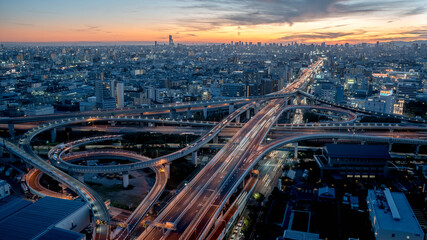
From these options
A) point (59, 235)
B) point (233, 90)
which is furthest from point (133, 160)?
point (233, 90)

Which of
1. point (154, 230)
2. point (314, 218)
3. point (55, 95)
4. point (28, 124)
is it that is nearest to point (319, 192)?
point (314, 218)

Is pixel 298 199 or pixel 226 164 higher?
pixel 226 164

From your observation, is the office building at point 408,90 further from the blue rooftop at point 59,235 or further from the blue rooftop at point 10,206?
the blue rooftop at point 10,206

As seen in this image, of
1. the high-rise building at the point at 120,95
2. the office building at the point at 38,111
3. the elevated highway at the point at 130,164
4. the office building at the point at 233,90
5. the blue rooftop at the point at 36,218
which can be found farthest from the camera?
the office building at the point at 233,90

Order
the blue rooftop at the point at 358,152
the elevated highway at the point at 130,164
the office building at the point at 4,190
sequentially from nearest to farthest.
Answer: the office building at the point at 4,190, the elevated highway at the point at 130,164, the blue rooftop at the point at 358,152

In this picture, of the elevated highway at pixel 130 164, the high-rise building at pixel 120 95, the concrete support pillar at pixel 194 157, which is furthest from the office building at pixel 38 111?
the concrete support pillar at pixel 194 157

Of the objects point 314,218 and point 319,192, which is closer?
point 314,218

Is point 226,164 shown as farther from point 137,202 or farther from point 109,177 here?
point 109,177

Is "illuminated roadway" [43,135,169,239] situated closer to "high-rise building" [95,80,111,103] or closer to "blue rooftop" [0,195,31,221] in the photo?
"blue rooftop" [0,195,31,221]

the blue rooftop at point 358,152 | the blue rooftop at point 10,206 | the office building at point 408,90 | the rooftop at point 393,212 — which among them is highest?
Answer: the office building at point 408,90
